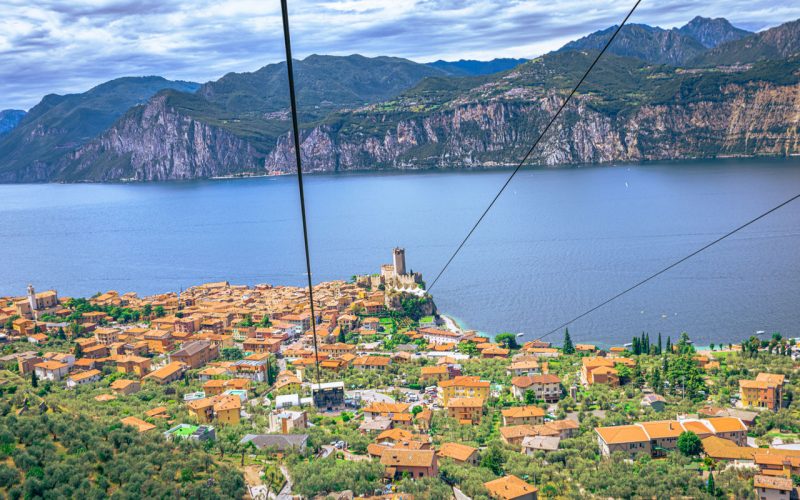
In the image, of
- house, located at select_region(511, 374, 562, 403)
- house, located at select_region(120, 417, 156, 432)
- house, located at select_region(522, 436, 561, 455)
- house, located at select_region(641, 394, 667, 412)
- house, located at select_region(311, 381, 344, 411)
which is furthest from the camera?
house, located at select_region(511, 374, 562, 403)

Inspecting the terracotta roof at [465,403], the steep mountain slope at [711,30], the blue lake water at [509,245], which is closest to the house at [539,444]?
the terracotta roof at [465,403]

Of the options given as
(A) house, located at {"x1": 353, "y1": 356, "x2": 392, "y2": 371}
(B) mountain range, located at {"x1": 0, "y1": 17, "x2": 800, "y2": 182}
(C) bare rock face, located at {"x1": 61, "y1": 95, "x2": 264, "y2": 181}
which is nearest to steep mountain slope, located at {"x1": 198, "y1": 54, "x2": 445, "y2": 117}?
(B) mountain range, located at {"x1": 0, "y1": 17, "x2": 800, "y2": 182}

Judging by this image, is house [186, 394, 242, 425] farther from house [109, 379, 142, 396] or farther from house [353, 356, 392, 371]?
house [353, 356, 392, 371]

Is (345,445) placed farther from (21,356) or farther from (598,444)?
(21,356)

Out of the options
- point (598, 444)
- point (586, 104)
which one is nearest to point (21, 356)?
point (598, 444)

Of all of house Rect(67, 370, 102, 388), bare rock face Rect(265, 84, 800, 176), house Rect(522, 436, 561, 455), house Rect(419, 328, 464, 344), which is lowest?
house Rect(419, 328, 464, 344)

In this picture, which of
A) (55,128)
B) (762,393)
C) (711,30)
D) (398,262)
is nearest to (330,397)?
(762,393)

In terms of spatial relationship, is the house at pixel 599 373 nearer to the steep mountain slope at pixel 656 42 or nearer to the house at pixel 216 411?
the house at pixel 216 411
